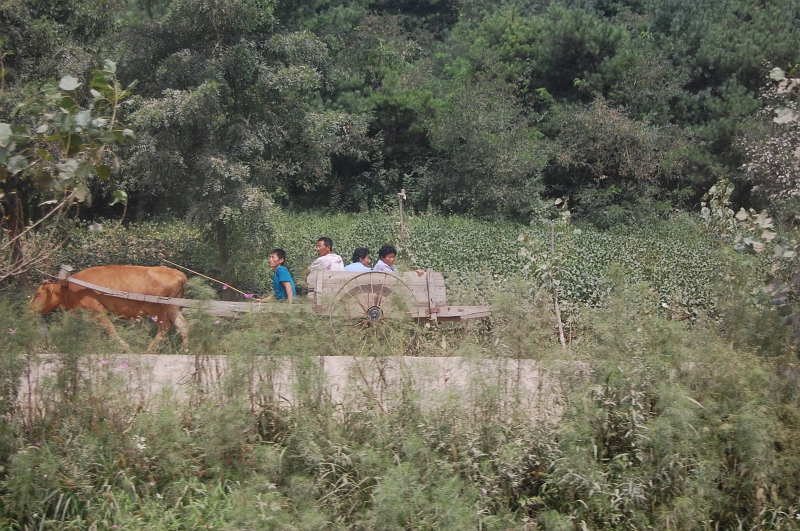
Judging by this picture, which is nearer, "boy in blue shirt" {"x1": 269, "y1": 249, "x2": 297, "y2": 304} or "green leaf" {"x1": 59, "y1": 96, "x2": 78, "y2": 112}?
"green leaf" {"x1": 59, "y1": 96, "x2": 78, "y2": 112}

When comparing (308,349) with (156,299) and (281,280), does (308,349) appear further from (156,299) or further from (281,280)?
(156,299)

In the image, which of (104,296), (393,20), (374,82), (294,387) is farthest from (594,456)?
(393,20)

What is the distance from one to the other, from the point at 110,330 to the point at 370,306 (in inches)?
90.5

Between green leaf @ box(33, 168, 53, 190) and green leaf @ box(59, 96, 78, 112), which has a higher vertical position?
green leaf @ box(59, 96, 78, 112)

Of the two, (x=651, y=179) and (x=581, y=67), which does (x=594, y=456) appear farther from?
(x=581, y=67)

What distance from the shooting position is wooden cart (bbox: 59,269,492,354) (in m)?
6.64

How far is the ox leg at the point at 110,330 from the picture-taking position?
6.35 m

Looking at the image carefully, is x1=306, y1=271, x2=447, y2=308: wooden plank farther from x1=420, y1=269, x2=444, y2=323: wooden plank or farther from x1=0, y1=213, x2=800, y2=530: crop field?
x1=0, y1=213, x2=800, y2=530: crop field

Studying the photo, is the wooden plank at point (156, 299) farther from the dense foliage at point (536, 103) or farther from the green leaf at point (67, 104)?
the dense foliage at point (536, 103)

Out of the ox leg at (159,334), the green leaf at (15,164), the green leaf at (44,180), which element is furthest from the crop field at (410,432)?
the green leaf at (15,164)

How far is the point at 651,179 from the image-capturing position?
71.5 ft

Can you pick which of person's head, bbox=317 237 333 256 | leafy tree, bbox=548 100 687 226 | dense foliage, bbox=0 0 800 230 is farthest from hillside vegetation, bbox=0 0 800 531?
leafy tree, bbox=548 100 687 226

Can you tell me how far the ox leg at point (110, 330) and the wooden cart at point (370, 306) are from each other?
63cm

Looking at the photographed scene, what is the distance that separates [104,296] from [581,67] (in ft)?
58.5
